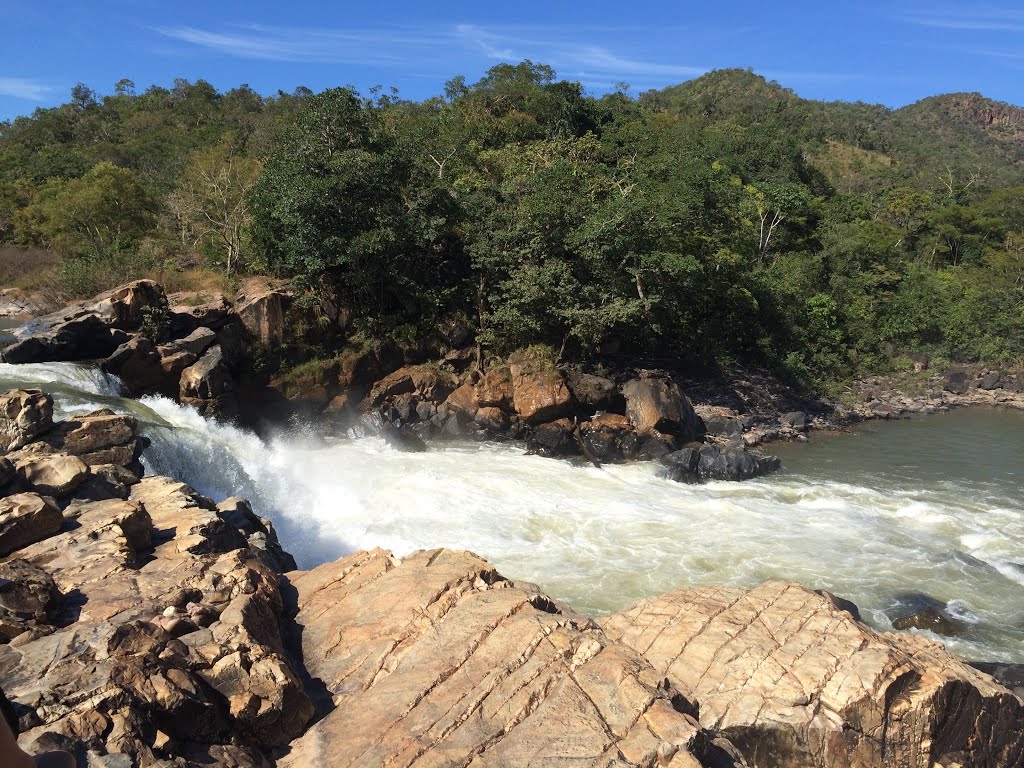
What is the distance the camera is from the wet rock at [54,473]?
968cm

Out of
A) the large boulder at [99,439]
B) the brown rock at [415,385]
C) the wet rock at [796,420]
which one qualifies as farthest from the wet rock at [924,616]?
the brown rock at [415,385]

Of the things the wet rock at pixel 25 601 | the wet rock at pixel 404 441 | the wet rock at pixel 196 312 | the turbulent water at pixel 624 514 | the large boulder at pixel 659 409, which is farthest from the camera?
the large boulder at pixel 659 409

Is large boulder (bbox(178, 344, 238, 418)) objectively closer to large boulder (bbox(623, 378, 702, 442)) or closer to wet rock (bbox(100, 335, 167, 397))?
wet rock (bbox(100, 335, 167, 397))

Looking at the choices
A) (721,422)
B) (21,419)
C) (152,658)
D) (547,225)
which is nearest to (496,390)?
(547,225)

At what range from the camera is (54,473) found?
9883 mm

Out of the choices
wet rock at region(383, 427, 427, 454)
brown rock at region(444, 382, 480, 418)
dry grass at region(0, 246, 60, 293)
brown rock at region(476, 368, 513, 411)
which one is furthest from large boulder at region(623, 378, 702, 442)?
dry grass at region(0, 246, 60, 293)

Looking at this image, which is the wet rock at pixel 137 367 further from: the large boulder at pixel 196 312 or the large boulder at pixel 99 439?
the large boulder at pixel 99 439

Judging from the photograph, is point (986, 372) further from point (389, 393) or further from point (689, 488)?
point (389, 393)

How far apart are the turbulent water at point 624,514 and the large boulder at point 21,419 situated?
2.47 metres

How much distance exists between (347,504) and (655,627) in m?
9.27

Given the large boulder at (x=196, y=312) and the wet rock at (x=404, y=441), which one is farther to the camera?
the wet rock at (x=404, y=441)

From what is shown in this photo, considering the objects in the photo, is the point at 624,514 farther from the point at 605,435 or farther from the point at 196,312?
the point at 196,312

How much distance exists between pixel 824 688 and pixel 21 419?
41.3 feet

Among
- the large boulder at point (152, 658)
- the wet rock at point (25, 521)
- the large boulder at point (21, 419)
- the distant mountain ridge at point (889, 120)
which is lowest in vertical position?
the large boulder at point (152, 658)
